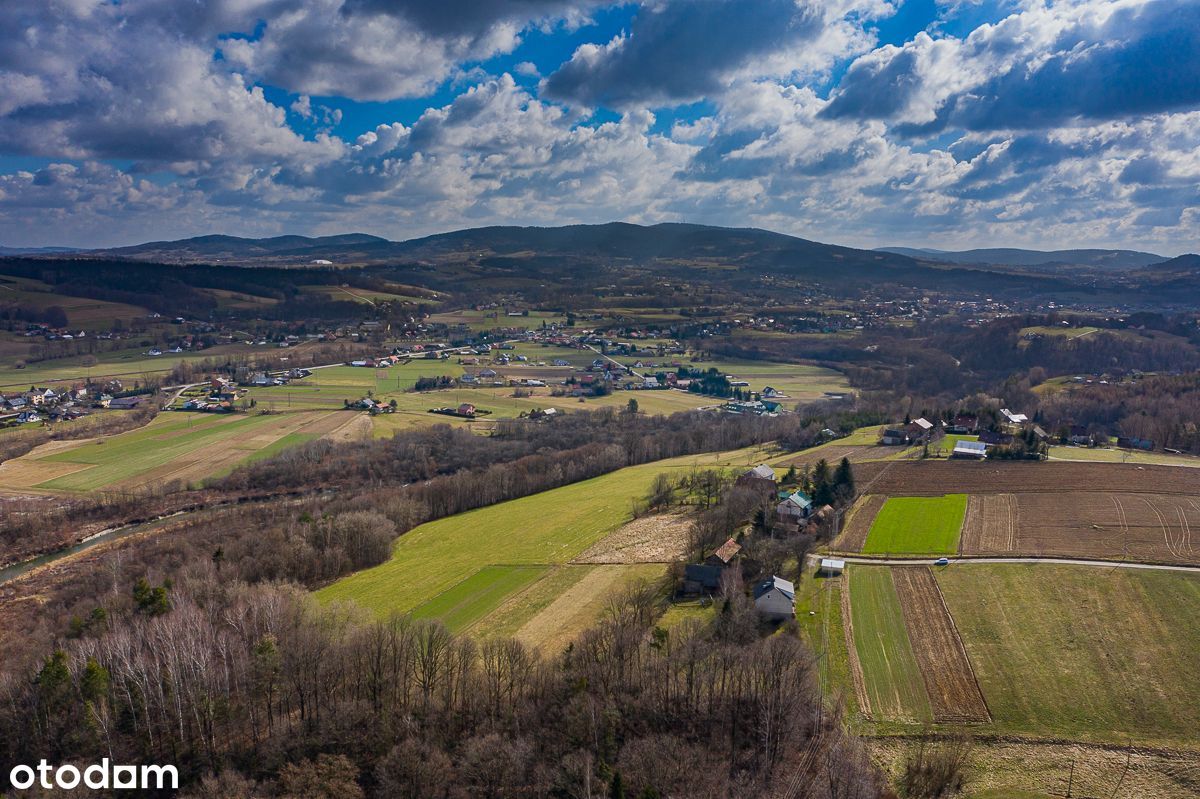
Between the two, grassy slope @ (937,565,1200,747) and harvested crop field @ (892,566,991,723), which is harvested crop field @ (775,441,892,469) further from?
grassy slope @ (937,565,1200,747)

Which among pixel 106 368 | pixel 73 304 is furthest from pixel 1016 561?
pixel 73 304

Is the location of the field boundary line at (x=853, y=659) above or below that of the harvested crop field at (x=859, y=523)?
below

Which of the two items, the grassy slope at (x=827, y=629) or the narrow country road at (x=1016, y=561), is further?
the narrow country road at (x=1016, y=561)

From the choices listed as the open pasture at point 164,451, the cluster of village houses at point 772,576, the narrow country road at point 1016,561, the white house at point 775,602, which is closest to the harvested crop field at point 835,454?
the cluster of village houses at point 772,576

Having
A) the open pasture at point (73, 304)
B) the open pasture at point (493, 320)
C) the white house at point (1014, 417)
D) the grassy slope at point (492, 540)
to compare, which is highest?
the open pasture at point (73, 304)

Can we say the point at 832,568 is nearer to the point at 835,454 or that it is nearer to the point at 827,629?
the point at 827,629

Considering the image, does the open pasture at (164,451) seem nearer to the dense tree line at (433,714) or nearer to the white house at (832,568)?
the dense tree line at (433,714)
